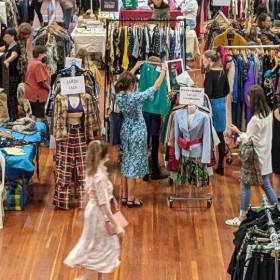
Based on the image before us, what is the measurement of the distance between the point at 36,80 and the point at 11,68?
3.03 feet

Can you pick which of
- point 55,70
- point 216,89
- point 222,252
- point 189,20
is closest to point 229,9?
point 189,20

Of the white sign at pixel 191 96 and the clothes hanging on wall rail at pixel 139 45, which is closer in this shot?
the white sign at pixel 191 96

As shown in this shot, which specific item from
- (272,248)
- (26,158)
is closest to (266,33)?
(26,158)

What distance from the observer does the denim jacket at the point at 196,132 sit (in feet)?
24.4

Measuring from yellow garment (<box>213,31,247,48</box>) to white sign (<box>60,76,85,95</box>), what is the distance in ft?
9.80

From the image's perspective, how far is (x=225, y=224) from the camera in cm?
746

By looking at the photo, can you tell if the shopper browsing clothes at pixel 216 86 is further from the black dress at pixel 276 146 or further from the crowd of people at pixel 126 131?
the black dress at pixel 276 146

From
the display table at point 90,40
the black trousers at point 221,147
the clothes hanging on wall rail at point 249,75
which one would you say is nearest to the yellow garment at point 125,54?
the clothes hanging on wall rail at point 249,75

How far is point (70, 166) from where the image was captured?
25.2 ft

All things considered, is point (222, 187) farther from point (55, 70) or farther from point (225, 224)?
point (55, 70)

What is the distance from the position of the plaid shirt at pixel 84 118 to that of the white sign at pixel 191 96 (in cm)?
88

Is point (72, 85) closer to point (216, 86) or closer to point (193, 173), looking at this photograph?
point (193, 173)

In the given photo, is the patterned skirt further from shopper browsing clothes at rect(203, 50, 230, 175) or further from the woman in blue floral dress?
shopper browsing clothes at rect(203, 50, 230, 175)

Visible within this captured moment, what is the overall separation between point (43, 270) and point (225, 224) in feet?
6.31
